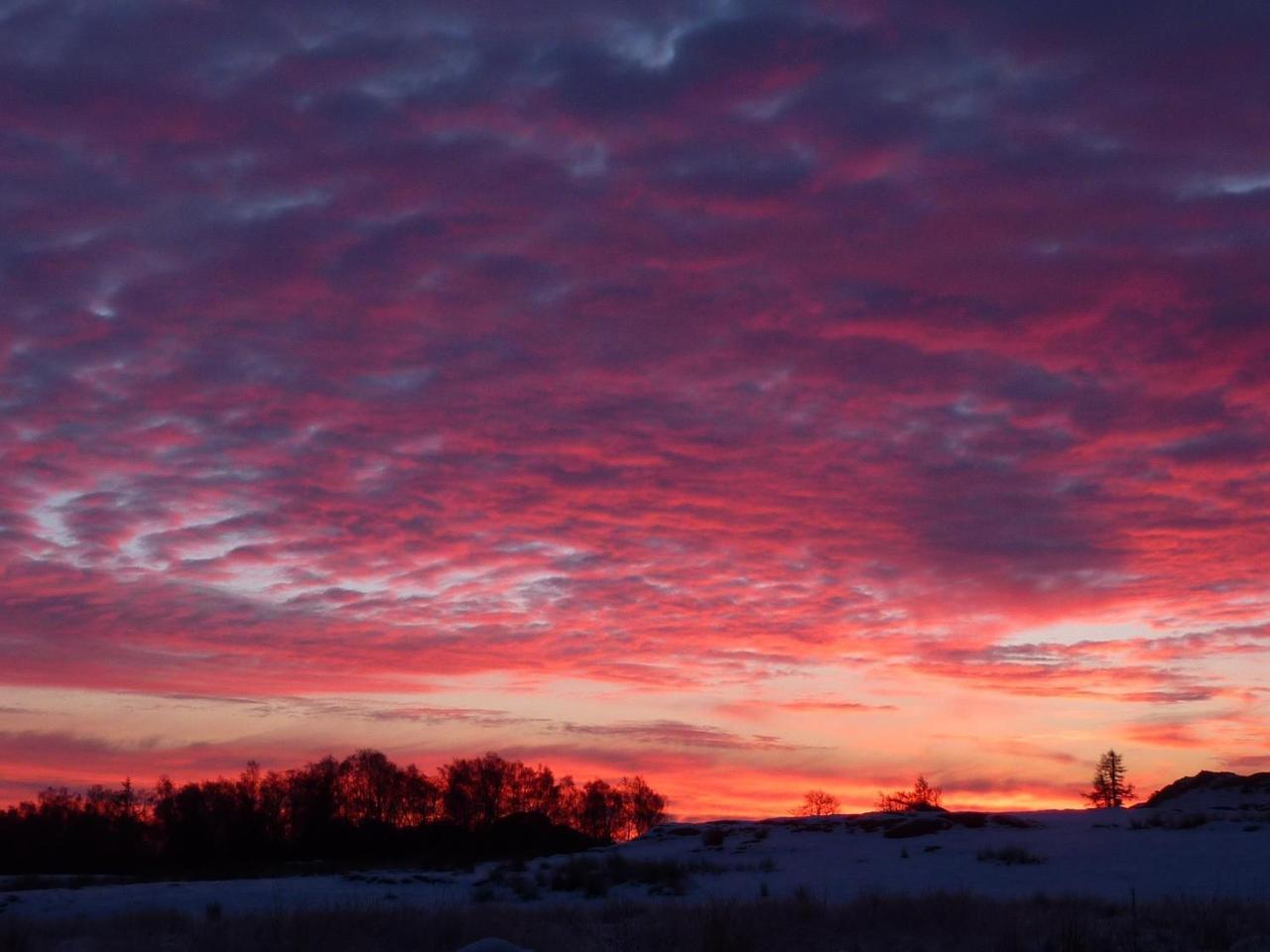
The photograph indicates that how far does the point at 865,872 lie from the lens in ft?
108

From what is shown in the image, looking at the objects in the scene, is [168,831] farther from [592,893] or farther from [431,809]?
[592,893]

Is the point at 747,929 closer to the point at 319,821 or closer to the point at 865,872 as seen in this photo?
the point at 865,872

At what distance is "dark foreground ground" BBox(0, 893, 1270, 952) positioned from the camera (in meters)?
17.3

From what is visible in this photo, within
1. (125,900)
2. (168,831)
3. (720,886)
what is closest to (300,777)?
(168,831)

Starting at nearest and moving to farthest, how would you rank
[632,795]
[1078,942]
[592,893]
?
[1078,942], [592,893], [632,795]

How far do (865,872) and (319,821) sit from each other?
157 ft

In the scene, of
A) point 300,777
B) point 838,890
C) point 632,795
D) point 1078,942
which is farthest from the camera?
point 632,795

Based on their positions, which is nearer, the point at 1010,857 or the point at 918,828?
the point at 1010,857

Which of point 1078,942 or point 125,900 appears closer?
point 1078,942

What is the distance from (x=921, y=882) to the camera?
98.1 ft

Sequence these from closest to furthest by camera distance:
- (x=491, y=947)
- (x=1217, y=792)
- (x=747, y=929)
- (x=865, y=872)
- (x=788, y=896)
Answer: (x=491, y=947) → (x=747, y=929) → (x=788, y=896) → (x=865, y=872) → (x=1217, y=792)

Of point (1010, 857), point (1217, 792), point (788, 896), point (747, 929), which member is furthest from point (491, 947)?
point (1217, 792)

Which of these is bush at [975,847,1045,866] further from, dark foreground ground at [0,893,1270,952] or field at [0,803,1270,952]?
dark foreground ground at [0,893,1270,952]

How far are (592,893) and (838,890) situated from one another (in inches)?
251
